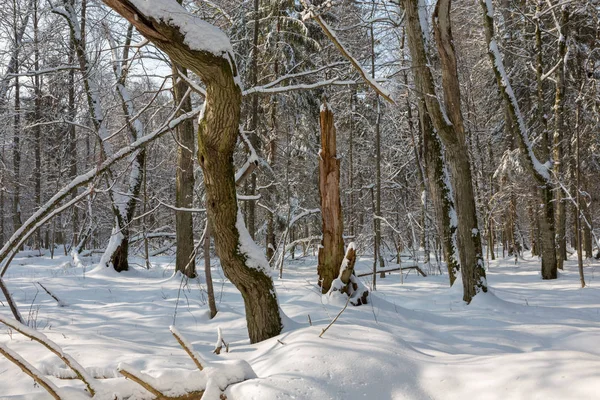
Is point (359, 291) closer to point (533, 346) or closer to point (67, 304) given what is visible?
point (533, 346)

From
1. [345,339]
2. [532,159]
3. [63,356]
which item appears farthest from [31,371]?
[532,159]

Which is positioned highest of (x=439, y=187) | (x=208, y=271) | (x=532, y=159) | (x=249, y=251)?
(x=532, y=159)

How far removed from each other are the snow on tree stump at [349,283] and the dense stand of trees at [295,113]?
1.62ft

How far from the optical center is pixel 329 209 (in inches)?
244

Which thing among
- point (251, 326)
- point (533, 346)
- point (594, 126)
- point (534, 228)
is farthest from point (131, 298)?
point (534, 228)

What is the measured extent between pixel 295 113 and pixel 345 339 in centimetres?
1166

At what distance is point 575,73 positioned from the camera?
12.7 m

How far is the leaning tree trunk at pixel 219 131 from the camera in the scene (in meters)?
3.07

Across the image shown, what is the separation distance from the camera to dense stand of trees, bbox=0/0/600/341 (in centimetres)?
379

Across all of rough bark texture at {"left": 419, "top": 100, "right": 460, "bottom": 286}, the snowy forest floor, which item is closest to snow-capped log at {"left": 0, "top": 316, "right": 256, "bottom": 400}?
the snowy forest floor

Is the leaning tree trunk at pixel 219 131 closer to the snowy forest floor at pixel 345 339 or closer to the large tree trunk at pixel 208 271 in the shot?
the snowy forest floor at pixel 345 339

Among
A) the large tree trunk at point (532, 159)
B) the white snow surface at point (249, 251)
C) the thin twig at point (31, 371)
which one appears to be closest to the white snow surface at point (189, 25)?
the white snow surface at point (249, 251)

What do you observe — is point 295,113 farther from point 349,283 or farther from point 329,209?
point 349,283

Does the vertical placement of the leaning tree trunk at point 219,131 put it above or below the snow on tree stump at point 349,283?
above
